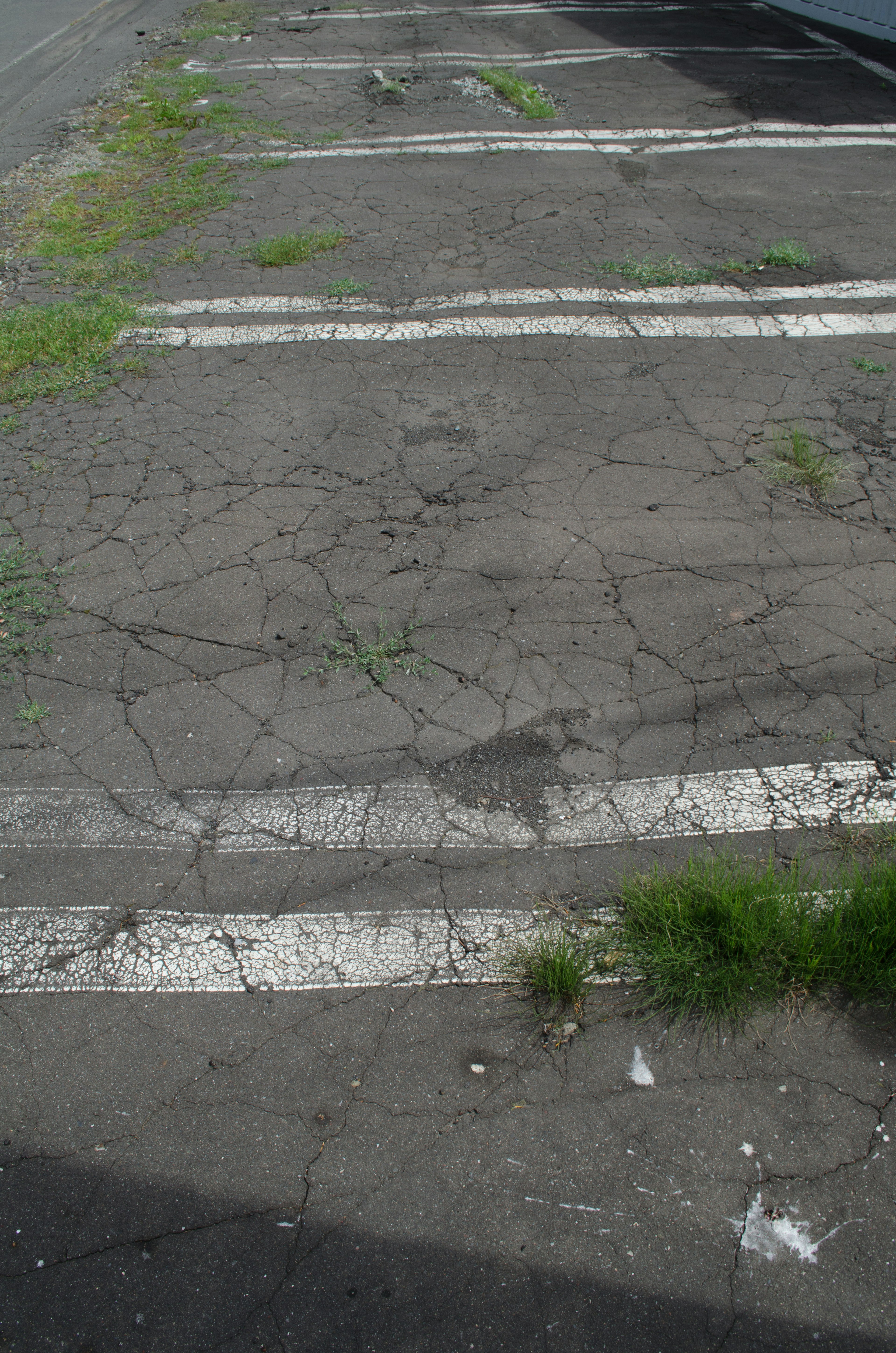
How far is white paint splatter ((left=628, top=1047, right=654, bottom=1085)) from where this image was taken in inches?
104

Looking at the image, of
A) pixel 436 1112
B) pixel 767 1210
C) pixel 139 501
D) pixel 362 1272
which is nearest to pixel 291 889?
pixel 436 1112

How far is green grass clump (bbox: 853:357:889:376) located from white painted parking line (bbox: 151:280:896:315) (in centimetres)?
104

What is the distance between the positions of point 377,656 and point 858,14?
15.2 metres

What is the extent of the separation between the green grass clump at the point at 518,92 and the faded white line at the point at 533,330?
5.69m

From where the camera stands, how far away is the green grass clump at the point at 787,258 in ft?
23.6

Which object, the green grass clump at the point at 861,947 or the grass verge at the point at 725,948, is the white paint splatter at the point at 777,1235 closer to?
the grass verge at the point at 725,948

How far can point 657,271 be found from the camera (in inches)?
279

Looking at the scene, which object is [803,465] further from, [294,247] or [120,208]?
[120,208]

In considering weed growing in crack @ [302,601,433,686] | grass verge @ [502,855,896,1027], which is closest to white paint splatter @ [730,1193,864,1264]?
grass verge @ [502,855,896,1027]

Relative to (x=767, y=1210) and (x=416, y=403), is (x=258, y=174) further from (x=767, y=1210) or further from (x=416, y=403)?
(x=767, y=1210)

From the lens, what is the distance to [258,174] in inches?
361

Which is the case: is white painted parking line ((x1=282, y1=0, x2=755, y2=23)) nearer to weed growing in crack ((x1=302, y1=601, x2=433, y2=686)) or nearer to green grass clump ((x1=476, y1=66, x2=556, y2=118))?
green grass clump ((x1=476, y1=66, x2=556, y2=118))

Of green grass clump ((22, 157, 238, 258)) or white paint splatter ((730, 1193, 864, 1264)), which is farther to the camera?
green grass clump ((22, 157, 238, 258))

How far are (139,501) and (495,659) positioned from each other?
256 cm
